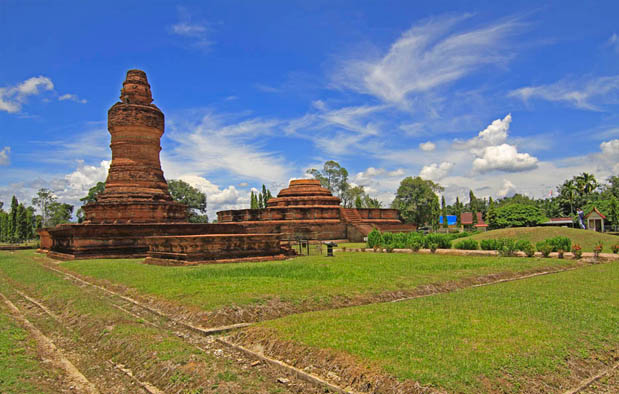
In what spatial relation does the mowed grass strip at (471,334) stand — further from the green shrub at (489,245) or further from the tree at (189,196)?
the tree at (189,196)

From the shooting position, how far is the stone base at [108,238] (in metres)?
18.5

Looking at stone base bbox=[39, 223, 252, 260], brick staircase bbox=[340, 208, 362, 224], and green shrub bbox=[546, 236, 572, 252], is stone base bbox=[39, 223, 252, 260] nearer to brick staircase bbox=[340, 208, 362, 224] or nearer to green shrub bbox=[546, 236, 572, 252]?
brick staircase bbox=[340, 208, 362, 224]

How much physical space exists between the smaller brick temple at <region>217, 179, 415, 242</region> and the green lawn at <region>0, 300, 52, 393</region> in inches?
857

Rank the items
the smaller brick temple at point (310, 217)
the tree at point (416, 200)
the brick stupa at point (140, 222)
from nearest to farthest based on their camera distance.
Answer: the brick stupa at point (140, 222) → the smaller brick temple at point (310, 217) → the tree at point (416, 200)

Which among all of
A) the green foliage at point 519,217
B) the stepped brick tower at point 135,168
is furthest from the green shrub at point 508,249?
the green foliage at point 519,217

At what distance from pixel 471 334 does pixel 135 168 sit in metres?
20.2

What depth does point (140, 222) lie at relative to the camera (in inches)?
831

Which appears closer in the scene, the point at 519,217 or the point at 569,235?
the point at 569,235

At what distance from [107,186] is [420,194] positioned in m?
42.8

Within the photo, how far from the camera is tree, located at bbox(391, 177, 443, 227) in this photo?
57.3 metres

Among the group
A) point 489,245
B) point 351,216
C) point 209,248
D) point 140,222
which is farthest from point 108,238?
point 351,216

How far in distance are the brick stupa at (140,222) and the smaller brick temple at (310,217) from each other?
7944mm

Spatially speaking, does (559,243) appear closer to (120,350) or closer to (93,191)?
(120,350)

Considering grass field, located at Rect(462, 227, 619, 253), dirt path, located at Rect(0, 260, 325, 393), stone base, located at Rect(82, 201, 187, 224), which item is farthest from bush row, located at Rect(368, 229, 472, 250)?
dirt path, located at Rect(0, 260, 325, 393)
